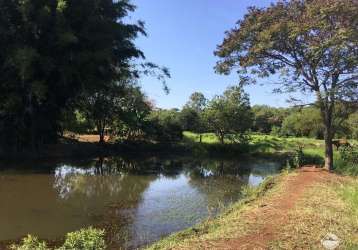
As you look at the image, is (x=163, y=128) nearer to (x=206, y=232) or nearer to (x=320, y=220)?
(x=320, y=220)

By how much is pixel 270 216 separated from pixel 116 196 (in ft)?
23.0

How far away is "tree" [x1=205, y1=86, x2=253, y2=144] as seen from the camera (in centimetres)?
3434

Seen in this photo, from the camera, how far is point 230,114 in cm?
3428

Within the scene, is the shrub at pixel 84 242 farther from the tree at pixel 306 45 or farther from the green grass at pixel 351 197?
the tree at pixel 306 45

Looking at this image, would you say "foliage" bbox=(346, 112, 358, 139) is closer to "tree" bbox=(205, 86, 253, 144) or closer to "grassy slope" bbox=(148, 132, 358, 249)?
"tree" bbox=(205, 86, 253, 144)

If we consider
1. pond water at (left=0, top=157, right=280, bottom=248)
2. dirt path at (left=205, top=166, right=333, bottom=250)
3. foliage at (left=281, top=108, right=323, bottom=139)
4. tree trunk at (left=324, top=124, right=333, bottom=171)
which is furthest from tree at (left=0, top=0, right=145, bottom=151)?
dirt path at (left=205, top=166, right=333, bottom=250)

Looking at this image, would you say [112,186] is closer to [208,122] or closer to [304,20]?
[304,20]

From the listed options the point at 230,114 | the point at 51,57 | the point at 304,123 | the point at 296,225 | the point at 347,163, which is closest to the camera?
the point at 296,225

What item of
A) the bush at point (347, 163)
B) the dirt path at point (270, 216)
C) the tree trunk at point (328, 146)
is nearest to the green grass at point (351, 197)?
the dirt path at point (270, 216)

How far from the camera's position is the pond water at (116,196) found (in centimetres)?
1038

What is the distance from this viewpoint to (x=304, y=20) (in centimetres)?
1594

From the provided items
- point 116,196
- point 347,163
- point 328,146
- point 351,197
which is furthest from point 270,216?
point 347,163

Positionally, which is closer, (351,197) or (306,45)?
(351,197)

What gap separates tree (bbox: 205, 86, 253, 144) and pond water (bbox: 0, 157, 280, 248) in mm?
9268
